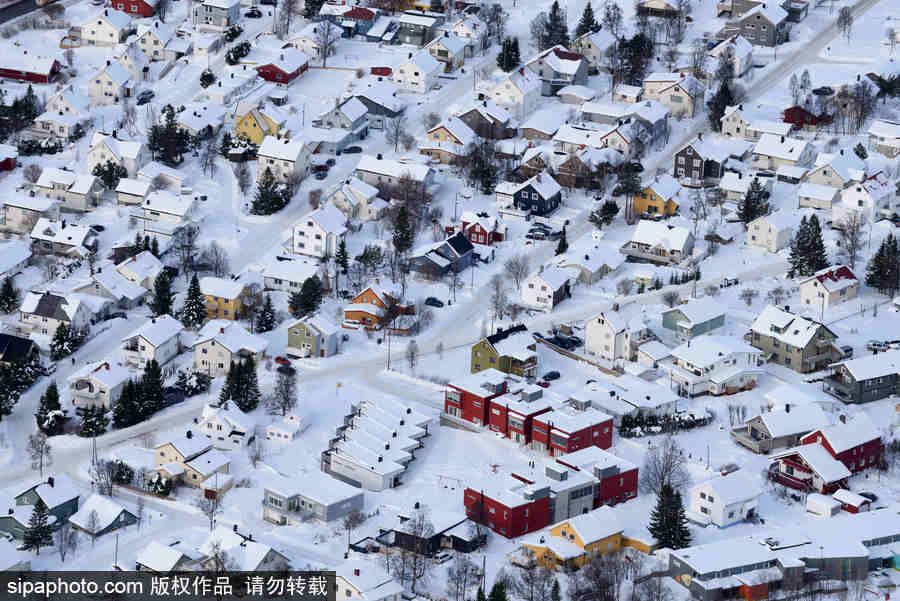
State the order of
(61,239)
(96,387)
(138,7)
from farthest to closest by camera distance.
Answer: (138,7), (61,239), (96,387)

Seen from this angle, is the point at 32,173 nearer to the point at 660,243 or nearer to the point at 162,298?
the point at 162,298

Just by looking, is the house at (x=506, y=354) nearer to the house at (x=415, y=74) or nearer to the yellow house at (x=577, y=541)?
the yellow house at (x=577, y=541)

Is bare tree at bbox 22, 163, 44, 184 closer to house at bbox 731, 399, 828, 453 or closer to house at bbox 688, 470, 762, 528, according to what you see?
house at bbox 731, 399, 828, 453

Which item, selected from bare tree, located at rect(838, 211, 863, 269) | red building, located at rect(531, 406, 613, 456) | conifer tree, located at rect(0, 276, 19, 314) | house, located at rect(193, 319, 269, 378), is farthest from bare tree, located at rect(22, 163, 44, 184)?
bare tree, located at rect(838, 211, 863, 269)

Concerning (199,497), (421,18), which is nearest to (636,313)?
(199,497)

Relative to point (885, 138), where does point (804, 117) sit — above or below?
below

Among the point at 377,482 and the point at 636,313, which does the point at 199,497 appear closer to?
the point at 377,482

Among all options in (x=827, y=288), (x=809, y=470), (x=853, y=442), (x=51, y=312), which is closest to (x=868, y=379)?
(x=853, y=442)
